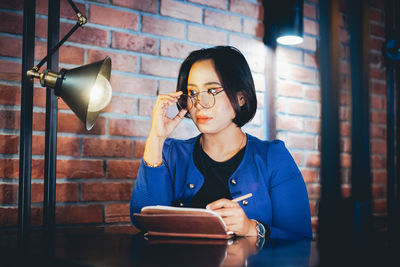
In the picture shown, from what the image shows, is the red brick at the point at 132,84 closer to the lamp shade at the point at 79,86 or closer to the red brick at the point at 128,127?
the red brick at the point at 128,127

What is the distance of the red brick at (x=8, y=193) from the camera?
1.27m

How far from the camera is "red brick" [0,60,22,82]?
128cm

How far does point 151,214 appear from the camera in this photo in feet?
3.02

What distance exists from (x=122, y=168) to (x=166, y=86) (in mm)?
419

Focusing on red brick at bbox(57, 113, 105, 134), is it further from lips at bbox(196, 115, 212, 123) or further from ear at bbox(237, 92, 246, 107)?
ear at bbox(237, 92, 246, 107)

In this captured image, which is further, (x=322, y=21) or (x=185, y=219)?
(x=185, y=219)

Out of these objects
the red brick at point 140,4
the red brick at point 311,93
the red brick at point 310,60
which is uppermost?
the red brick at point 140,4

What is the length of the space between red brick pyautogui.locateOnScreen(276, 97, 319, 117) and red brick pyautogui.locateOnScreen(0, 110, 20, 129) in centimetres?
123

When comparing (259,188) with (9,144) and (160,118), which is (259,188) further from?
(9,144)

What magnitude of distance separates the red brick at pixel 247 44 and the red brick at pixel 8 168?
112 centimetres

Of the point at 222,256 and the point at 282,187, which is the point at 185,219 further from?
the point at 282,187

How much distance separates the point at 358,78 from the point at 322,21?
0.15 meters

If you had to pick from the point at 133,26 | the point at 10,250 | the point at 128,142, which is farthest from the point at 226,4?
the point at 10,250

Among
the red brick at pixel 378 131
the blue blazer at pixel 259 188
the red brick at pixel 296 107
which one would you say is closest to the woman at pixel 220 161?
the blue blazer at pixel 259 188
